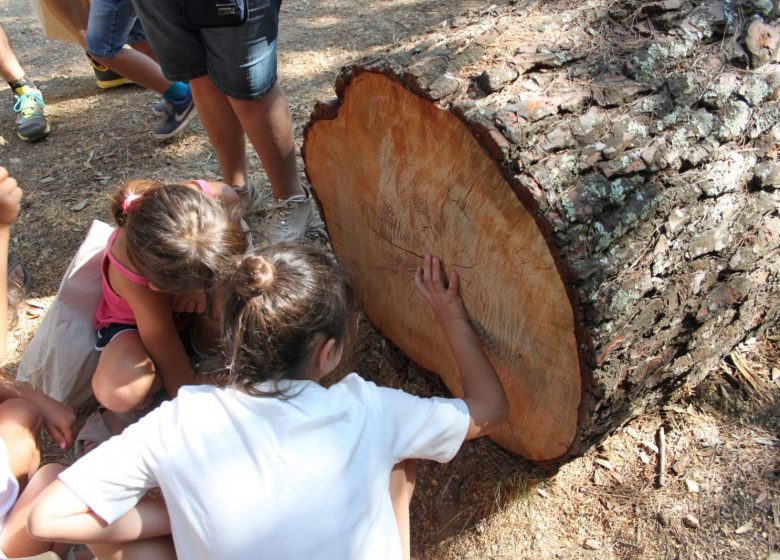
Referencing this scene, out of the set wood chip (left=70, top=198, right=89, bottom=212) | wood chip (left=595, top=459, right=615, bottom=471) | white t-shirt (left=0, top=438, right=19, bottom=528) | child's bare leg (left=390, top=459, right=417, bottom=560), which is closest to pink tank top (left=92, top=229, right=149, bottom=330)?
white t-shirt (left=0, top=438, right=19, bottom=528)

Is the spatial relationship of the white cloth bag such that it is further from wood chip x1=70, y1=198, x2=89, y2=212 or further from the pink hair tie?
wood chip x1=70, y1=198, x2=89, y2=212

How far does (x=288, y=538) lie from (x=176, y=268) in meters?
0.73

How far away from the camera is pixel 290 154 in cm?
242

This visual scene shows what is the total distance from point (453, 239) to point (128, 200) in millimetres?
910

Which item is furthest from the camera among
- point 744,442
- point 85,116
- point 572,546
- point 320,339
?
point 85,116

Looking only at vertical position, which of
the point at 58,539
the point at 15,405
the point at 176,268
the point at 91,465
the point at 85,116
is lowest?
the point at 85,116

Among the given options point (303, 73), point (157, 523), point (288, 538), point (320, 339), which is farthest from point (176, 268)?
point (303, 73)

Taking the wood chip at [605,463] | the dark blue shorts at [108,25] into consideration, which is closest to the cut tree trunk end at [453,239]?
the wood chip at [605,463]

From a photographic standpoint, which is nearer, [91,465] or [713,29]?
[91,465]

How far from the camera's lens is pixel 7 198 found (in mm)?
1662

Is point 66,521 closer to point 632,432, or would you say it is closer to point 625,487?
point 625,487

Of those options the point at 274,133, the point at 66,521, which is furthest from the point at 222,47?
the point at 66,521

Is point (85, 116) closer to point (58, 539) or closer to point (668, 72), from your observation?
point (58, 539)

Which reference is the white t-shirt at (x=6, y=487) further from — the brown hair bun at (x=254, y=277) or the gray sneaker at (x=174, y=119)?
the gray sneaker at (x=174, y=119)
